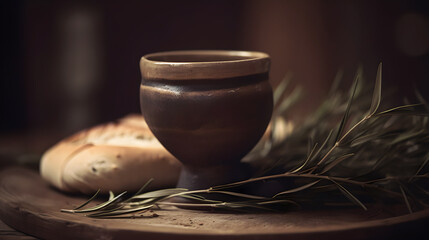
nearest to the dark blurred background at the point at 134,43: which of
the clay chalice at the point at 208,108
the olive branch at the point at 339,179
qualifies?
the olive branch at the point at 339,179

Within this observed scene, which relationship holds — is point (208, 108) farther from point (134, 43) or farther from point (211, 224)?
point (134, 43)

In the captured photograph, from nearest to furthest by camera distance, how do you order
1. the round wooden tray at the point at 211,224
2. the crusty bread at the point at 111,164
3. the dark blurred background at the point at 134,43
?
the round wooden tray at the point at 211,224 < the crusty bread at the point at 111,164 < the dark blurred background at the point at 134,43

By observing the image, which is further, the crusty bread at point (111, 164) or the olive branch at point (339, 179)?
the crusty bread at point (111, 164)

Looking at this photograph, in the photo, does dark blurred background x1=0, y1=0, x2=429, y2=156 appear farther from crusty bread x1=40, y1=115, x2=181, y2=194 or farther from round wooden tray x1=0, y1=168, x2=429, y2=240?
round wooden tray x1=0, y1=168, x2=429, y2=240

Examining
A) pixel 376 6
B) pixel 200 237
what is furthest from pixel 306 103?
pixel 200 237

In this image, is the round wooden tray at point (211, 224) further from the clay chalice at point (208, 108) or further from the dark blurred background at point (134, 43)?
the dark blurred background at point (134, 43)

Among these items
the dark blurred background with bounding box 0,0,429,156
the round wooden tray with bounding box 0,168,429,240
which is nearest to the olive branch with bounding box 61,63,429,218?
the round wooden tray with bounding box 0,168,429,240

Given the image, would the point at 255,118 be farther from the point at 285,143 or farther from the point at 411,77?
the point at 411,77
